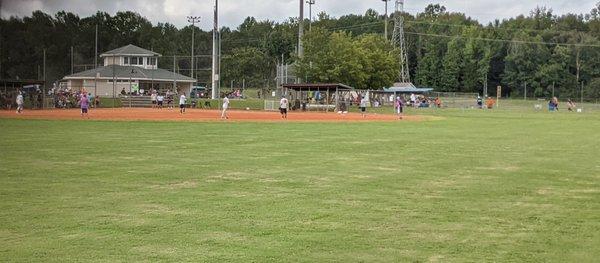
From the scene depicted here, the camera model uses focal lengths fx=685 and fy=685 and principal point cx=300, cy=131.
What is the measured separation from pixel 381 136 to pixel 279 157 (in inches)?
412

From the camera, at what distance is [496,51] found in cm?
11738

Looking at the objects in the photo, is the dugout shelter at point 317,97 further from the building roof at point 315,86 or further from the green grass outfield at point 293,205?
the green grass outfield at point 293,205

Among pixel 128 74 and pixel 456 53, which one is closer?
pixel 128 74

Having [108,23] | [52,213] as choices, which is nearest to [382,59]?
[108,23]

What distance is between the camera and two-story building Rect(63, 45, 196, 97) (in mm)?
81438

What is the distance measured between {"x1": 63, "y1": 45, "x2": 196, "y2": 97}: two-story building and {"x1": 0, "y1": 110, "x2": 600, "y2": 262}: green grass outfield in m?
62.0

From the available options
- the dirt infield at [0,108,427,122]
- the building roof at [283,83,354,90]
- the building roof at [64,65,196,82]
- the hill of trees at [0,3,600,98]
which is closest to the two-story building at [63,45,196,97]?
the building roof at [64,65,196,82]

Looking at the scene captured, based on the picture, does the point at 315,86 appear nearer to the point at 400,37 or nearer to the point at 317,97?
the point at 317,97

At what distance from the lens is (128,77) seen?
269 ft

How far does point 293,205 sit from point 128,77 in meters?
74.6

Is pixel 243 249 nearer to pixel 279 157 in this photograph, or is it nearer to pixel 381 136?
pixel 279 157

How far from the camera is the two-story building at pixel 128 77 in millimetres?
81438

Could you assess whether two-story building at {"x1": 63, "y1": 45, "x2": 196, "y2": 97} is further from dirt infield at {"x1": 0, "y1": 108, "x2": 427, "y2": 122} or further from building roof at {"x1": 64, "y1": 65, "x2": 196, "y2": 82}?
dirt infield at {"x1": 0, "y1": 108, "x2": 427, "y2": 122}

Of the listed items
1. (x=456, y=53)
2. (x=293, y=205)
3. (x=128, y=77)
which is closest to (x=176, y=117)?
(x=293, y=205)
